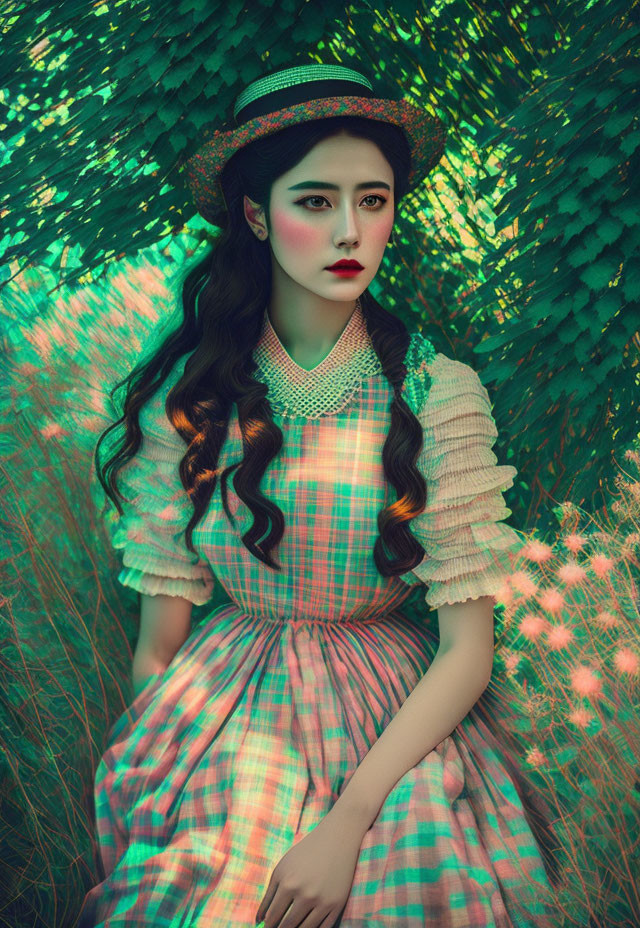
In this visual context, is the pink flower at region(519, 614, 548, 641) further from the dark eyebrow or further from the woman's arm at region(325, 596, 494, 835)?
the dark eyebrow

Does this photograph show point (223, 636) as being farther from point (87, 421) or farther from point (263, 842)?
point (87, 421)

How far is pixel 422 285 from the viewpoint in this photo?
4.72 feet

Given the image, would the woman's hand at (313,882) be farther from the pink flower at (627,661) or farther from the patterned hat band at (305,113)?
the patterned hat band at (305,113)

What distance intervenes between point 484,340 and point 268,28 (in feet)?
1.97

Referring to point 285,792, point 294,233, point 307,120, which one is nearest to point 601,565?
point 285,792

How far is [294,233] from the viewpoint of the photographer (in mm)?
1221

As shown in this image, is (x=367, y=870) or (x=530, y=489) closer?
(x=367, y=870)

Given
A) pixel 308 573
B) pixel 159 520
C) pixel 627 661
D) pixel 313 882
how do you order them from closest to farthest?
1. pixel 313 882
2. pixel 627 661
3. pixel 308 573
4. pixel 159 520

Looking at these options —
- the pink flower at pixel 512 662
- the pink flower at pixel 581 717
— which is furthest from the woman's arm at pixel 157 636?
the pink flower at pixel 581 717

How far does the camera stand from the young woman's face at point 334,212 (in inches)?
47.1

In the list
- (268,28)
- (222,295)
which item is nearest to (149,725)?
(222,295)

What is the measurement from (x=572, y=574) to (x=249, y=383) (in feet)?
1.89

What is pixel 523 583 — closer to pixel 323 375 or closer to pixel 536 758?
pixel 536 758

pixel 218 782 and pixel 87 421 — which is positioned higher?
pixel 87 421
